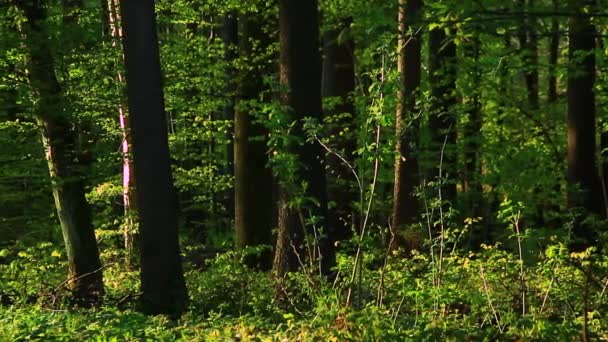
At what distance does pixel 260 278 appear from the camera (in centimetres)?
990

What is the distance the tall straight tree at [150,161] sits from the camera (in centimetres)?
764

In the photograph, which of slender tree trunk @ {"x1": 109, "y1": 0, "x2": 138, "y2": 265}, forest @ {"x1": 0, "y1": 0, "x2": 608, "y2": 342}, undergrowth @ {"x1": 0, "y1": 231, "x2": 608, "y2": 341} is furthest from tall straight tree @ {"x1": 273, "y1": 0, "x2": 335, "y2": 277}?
slender tree trunk @ {"x1": 109, "y1": 0, "x2": 138, "y2": 265}

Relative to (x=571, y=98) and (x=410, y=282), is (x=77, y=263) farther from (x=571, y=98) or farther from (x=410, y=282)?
(x=571, y=98)

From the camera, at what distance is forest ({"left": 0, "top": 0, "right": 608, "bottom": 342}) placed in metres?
5.61

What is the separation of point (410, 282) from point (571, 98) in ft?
22.8

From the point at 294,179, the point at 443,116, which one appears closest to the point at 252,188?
the point at 443,116

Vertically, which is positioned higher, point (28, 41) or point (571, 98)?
point (28, 41)

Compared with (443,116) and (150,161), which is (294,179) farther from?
(443,116)

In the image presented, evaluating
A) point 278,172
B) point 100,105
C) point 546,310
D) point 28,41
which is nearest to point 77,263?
point 100,105

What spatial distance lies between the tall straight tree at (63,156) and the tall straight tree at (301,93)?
3.04 metres

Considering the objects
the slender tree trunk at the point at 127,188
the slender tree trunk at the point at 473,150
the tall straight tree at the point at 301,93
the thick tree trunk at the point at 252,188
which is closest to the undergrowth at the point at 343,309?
the tall straight tree at the point at 301,93

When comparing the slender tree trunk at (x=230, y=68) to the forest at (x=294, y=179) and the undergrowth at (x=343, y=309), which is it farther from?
the undergrowth at (x=343, y=309)

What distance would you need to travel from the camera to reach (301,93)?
26.3ft

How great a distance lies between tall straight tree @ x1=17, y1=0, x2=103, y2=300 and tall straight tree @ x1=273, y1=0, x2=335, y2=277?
3043mm
